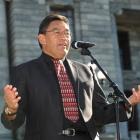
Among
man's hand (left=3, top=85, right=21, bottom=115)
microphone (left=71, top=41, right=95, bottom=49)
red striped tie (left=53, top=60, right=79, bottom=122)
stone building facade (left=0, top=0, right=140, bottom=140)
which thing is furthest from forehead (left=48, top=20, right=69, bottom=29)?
stone building facade (left=0, top=0, right=140, bottom=140)

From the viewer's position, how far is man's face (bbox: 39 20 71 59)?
4.57 m

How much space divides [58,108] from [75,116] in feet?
0.47

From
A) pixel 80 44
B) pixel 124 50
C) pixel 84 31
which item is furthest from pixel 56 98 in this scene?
pixel 124 50

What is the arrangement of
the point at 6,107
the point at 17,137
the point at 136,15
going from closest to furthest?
the point at 6,107, the point at 17,137, the point at 136,15

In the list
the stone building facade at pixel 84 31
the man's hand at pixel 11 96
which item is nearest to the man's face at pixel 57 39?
the man's hand at pixel 11 96

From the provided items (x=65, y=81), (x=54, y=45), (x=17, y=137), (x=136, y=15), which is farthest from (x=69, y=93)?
(x=136, y=15)

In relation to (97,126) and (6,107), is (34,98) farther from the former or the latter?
(97,126)

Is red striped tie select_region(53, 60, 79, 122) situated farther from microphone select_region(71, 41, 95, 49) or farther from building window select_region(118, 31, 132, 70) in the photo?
building window select_region(118, 31, 132, 70)

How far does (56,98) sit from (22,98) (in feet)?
0.84

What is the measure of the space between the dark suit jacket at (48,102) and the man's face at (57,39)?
8 centimetres

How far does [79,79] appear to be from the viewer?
4.68 m

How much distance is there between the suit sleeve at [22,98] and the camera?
4398 mm

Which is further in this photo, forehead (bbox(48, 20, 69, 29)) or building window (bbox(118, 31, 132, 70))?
building window (bbox(118, 31, 132, 70))

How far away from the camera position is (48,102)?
175 inches
